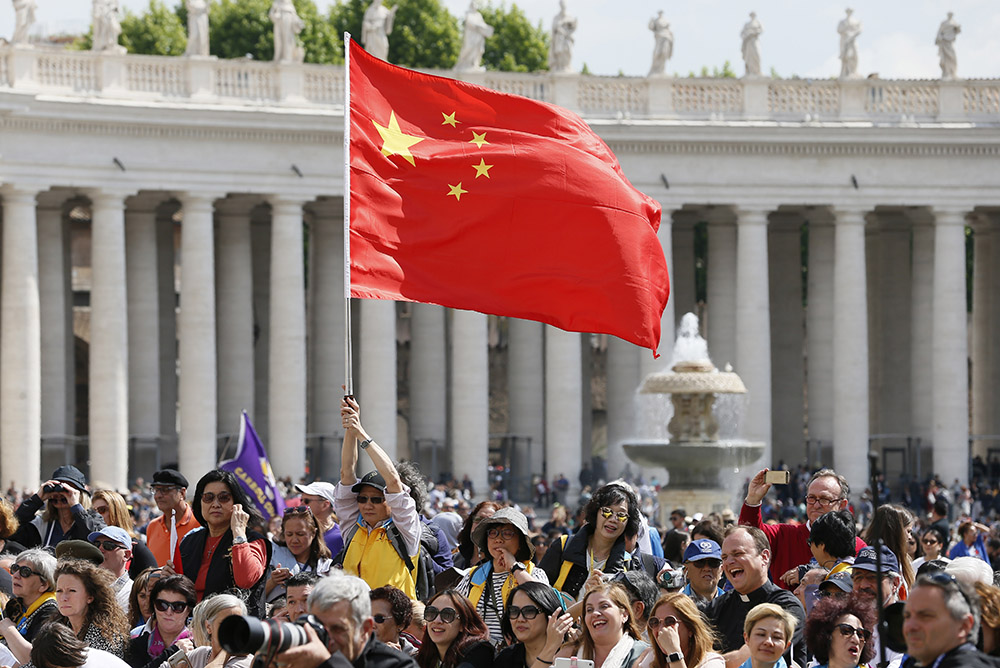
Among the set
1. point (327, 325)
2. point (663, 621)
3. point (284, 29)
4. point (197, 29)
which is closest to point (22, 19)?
point (197, 29)

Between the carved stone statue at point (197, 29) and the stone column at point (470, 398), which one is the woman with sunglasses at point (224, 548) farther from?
the carved stone statue at point (197, 29)

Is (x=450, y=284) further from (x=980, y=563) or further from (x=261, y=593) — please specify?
(x=980, y=563)

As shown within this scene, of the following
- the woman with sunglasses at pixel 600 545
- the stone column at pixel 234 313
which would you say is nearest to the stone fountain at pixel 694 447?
the stone column at pixel 234 313

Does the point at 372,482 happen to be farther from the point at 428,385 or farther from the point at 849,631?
the point at 428,385

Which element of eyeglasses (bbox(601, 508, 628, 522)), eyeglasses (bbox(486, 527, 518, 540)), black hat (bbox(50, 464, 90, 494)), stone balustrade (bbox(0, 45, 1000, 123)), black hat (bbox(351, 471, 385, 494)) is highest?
stone balustrade (bbox(0, 45, 1000, 123))

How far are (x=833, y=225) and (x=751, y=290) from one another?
8.57 metres

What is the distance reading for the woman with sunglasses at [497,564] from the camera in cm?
2134

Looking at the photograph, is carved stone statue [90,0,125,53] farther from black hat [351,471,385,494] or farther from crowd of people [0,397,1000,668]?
black hat [351,471,385,494]

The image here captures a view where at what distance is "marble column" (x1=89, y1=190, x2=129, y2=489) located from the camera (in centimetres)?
7281

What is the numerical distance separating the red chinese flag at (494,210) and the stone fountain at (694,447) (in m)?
25.1

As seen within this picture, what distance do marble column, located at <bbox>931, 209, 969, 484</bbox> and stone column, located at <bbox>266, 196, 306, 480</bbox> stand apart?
26965 millimetres

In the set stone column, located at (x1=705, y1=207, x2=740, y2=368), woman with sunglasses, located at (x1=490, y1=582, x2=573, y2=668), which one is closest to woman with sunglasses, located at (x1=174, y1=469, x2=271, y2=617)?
woman with sunglasses, located at (x1=490, y1=582, x2=573, y2=668)

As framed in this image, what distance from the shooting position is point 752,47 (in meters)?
79.8

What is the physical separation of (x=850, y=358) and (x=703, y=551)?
58.0 metres
